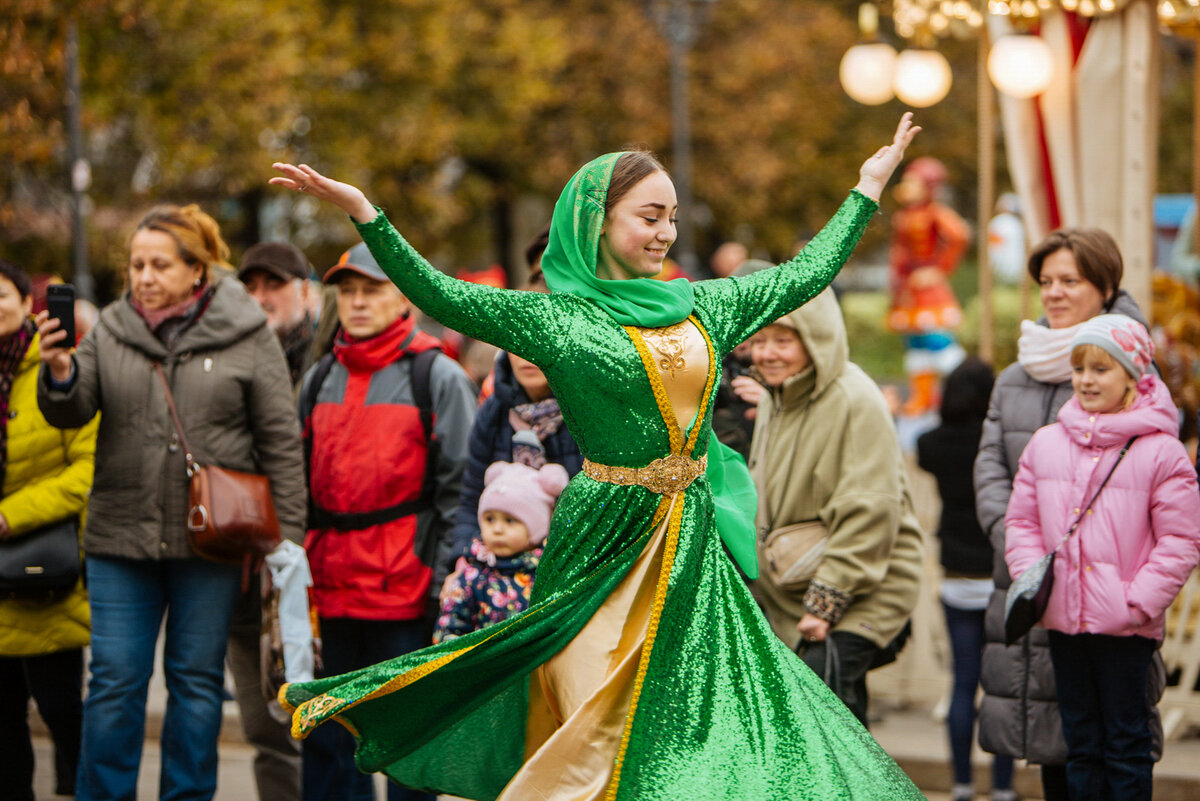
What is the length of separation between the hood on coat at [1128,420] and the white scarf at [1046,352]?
186 millimetres

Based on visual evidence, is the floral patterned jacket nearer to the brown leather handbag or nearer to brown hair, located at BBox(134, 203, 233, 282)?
the brown leather handbag

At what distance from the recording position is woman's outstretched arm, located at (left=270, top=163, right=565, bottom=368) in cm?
349

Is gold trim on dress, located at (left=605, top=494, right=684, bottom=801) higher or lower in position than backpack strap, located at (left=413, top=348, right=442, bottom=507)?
lower

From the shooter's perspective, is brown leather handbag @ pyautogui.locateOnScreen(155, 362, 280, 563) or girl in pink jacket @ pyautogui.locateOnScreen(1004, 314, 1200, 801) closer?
girl in pink jacket @ pyautogui.locateOnScreen(1004, 314, 1200, 801)

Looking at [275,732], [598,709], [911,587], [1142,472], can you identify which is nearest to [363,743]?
[598,709]

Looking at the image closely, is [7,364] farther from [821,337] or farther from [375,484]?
[821,337]

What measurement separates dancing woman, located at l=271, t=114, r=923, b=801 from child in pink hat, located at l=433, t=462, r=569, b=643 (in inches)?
25.7

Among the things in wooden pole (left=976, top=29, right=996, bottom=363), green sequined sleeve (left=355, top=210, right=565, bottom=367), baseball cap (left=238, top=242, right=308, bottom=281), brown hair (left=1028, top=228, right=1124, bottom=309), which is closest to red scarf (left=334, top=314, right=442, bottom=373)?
baseball cap (left=238, top=242, right=308, bottom=281)

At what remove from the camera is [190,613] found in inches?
194

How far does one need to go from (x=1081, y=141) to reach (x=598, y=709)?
209 inches

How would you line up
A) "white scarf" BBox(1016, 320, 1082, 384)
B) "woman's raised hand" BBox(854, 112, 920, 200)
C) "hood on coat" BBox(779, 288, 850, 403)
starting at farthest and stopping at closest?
"hood on coat" BBox(779, 288, 850, 403) < "white scarf" BBox(1016, 320, 1082, 384) < "woman's raised hand" BBox(854, 112, 920, 200)

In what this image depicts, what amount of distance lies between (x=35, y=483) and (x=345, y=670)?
4.12 feet

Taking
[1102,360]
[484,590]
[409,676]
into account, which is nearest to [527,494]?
[484,590]

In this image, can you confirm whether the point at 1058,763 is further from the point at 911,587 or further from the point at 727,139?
the point at 727,139
